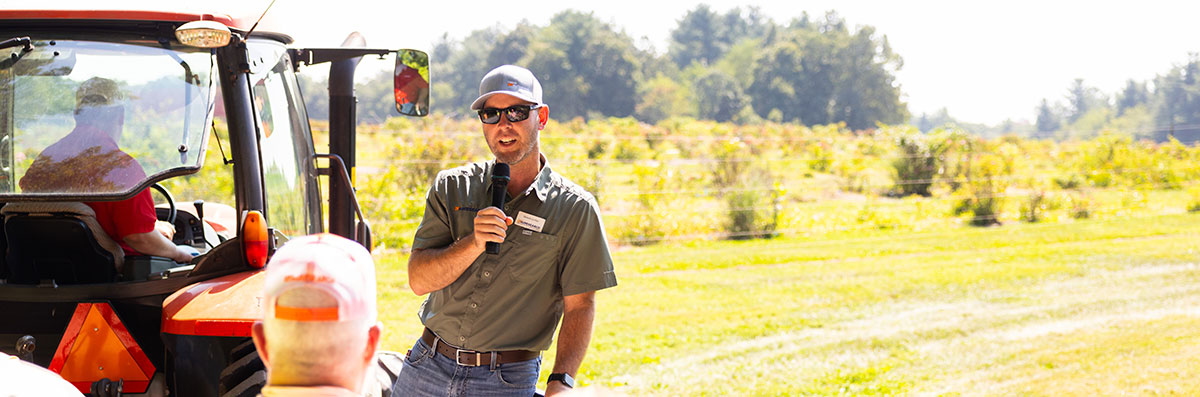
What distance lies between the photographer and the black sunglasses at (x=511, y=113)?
2.97 m

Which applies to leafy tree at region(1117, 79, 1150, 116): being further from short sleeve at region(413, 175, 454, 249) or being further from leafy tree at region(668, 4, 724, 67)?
short sleeve at region(413, 175, 454, 249)

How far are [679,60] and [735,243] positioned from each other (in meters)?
98.1

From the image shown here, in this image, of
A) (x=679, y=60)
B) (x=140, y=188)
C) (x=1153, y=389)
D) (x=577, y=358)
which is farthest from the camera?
(x=679, y=60)

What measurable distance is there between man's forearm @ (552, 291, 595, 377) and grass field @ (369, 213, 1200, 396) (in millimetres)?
3911

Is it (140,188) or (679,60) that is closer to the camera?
(140,188)

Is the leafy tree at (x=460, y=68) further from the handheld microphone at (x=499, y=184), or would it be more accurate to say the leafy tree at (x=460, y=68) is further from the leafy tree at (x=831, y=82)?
the handheld microphone at (x=499, y=184)

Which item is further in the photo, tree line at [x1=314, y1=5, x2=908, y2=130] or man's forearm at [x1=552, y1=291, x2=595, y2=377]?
tree line at [x1=314, y1=5, x2=908, y2=130]

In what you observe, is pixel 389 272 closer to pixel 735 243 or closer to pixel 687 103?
pixel 735 243

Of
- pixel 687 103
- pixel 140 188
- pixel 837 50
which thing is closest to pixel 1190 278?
pixel 140 188

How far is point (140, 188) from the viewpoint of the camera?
333 cm

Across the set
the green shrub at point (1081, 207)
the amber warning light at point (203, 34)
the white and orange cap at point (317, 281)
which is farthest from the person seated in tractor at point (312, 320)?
the green shrub at point (1081, 207)

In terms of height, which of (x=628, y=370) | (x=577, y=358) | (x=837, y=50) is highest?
(x=837, y=50)

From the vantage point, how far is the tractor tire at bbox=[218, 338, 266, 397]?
320 centimetres

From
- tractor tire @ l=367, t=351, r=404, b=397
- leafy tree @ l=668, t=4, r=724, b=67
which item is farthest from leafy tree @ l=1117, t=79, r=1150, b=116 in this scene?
tractor tire @ l=367, t=351, r=404, b=397
